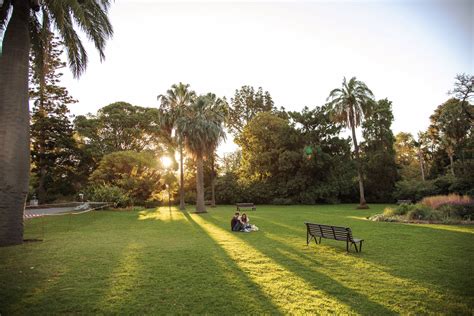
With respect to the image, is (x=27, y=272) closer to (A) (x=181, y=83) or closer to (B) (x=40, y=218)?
(B) (x=40, y=218)

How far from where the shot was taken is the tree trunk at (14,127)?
10164 millimetres

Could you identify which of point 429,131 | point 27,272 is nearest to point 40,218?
point 27,272

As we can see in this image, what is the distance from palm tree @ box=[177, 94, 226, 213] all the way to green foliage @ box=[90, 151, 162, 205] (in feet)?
32.9

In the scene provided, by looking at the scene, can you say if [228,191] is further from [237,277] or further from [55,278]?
[55,278]

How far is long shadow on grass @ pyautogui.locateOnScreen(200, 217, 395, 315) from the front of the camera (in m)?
4.91

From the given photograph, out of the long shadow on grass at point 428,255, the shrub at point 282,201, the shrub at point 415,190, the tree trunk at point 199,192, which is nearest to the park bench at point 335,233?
the long shadow on grass at point 428,255

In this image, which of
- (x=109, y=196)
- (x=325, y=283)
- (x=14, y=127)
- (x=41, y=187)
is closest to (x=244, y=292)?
(x=325, y=283)

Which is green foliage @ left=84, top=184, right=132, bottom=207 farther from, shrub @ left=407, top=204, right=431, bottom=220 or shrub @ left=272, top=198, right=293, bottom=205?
shrub @ left=407, top=204, right=431, bottom=220

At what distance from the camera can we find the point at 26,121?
10930mm

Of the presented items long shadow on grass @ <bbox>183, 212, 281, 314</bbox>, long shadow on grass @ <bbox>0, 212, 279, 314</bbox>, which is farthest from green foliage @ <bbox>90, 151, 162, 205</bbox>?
long shadow on grass @ <bbox>183, 212, 281, 314</bbox>

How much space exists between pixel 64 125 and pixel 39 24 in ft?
76.1

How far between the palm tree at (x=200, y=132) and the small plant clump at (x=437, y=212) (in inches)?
587

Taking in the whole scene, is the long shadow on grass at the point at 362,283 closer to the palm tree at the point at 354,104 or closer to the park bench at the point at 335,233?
the park bench at the point at 335,233

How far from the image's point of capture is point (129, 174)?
113 feet
